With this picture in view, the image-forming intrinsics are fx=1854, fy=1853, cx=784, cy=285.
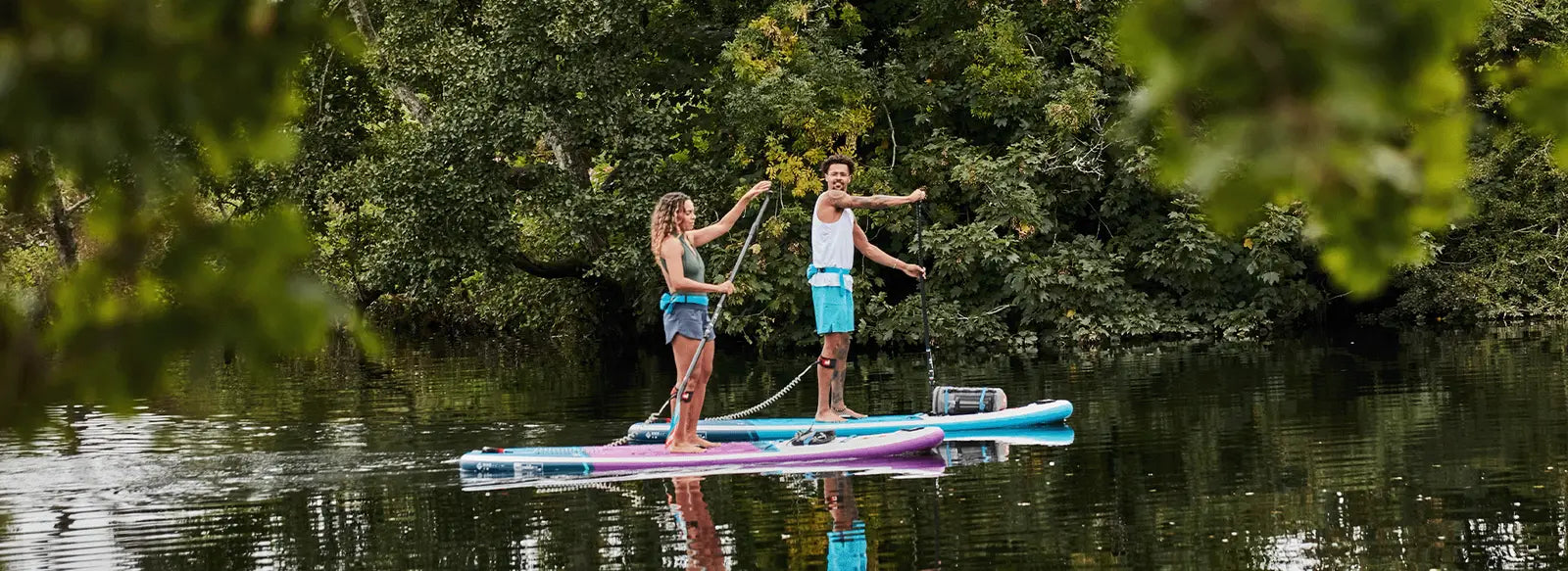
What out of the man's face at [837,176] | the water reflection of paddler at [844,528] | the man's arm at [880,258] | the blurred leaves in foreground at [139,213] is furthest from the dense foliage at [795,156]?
the blurred leaves in foreground at [139,213]

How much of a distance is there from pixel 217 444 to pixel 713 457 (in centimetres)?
431

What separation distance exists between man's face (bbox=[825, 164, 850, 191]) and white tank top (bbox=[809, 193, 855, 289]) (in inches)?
6.8

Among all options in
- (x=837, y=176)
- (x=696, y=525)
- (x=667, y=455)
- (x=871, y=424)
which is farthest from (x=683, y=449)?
(x=696, y=525)

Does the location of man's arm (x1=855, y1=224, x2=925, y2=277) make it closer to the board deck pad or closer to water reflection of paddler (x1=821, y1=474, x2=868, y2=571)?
the board deck pad

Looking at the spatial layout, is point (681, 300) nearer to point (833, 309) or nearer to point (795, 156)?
point (833, 309)

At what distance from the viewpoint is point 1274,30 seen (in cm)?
261

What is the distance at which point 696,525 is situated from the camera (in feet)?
27.8

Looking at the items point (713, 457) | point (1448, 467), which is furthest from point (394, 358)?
point (1448, 467)

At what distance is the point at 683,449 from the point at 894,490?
6.22 ft

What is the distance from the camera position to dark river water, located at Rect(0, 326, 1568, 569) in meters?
7.56

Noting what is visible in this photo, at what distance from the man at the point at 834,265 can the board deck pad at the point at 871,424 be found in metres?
0.28

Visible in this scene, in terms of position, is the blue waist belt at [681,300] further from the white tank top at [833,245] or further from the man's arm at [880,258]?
the man's arm at [880,258]

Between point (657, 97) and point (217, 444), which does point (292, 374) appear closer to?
point (657, 97)

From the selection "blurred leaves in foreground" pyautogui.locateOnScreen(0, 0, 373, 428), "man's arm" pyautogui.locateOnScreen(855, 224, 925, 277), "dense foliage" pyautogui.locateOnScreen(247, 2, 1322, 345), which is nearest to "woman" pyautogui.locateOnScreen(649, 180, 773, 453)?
"man's arm" pyautogui.locateOnScreen(855, 224, 925, 277)
